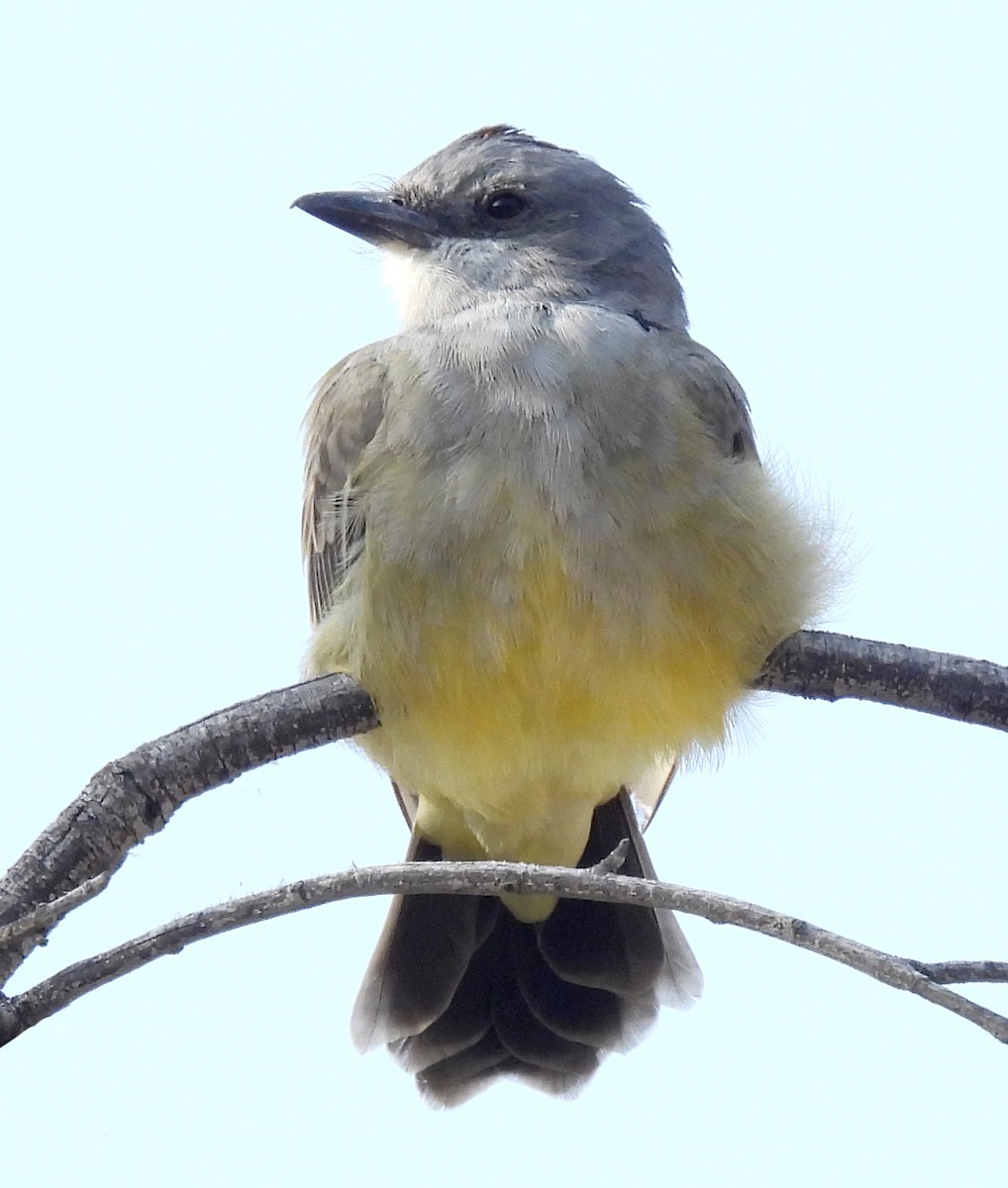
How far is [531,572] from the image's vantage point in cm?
370

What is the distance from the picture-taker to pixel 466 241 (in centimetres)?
475

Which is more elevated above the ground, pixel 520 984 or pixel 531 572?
pixel 531 572

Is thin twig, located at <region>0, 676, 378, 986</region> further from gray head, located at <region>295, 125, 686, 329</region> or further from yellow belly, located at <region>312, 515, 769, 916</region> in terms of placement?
gray head, located at <region>295, 125, 686, 329</region>

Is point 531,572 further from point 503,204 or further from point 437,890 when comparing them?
point 503,204

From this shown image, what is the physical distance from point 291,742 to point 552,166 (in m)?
2.30

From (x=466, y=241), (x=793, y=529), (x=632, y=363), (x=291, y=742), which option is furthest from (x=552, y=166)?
(x=291, y=742)

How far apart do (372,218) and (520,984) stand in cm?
223

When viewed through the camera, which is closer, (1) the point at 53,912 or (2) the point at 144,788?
(1) the point at 53,912

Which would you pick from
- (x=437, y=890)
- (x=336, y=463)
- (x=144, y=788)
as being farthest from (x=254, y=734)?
(x=336, y=463)

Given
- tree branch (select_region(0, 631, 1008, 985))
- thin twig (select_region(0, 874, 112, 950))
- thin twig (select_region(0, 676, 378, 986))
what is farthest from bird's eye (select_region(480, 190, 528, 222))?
thin twig (select_region(0, 874, 112, 950))

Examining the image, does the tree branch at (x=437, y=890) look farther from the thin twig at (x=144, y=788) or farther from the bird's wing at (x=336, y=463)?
the bird's wing at (x=336, y=463)

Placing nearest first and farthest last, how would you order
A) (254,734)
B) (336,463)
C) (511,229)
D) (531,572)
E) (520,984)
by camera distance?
(254,734)
(531,572)
(336,463)
(520,984)
(511,229)

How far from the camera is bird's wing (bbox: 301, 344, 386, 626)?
402 centimetres

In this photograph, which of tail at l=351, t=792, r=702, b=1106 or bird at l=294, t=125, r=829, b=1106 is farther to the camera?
tail at l=351, t=792, r=702, b=1106
